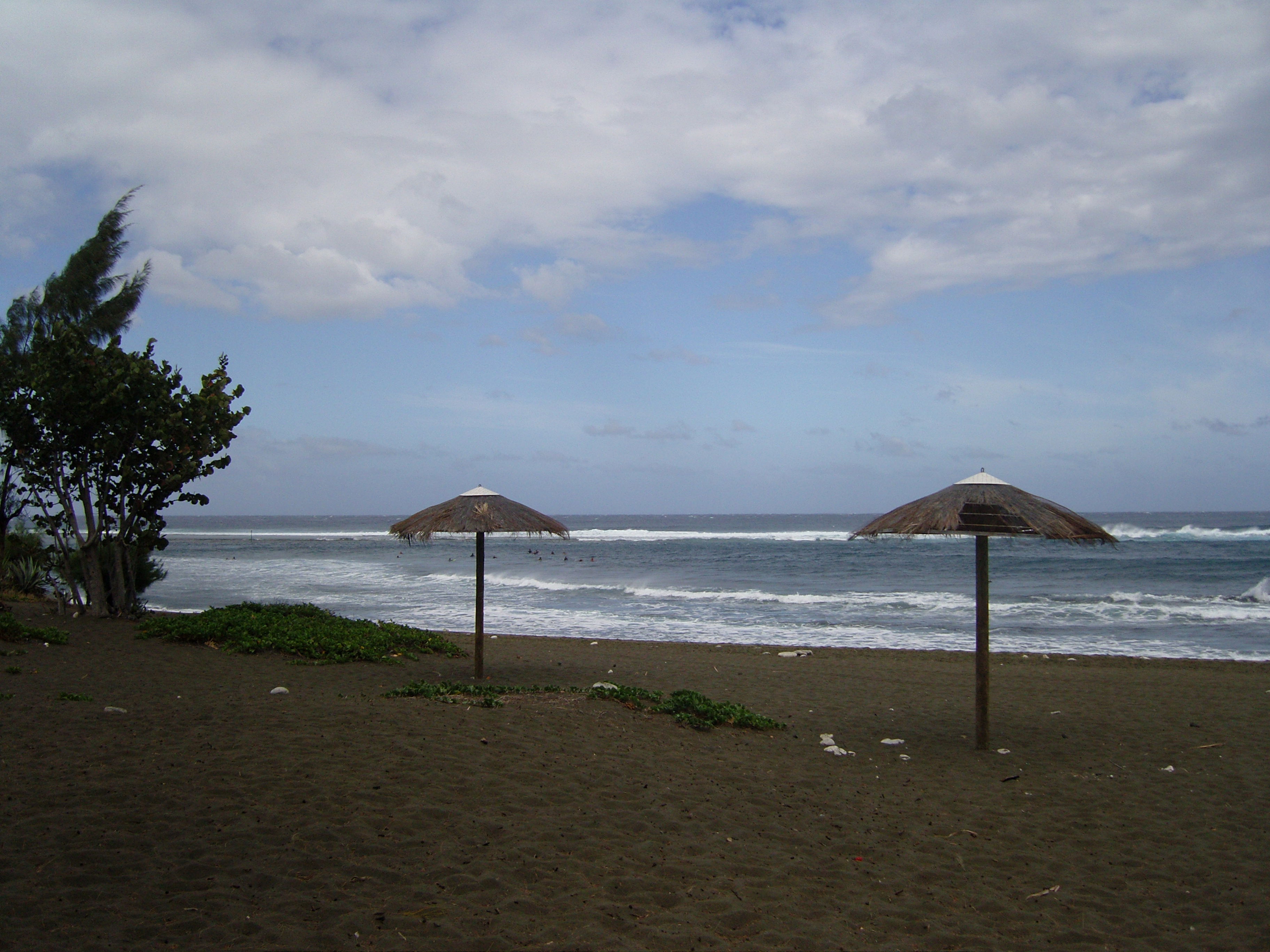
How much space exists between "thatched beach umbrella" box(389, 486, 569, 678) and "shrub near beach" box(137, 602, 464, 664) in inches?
69.7

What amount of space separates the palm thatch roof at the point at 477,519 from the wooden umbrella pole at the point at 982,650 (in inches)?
189

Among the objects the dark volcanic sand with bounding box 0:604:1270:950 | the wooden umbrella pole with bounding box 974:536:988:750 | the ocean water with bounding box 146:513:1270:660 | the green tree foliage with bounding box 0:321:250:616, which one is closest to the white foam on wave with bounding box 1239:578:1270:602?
the ocean water with bounding box 146:513:1270:660

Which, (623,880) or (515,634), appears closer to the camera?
(623,880)

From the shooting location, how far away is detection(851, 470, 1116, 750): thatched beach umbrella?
696 centimetres

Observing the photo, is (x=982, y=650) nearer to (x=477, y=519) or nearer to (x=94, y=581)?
(x=477, y=519)

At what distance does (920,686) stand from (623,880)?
7.52 m

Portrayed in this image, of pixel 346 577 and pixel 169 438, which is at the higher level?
pixel 169 438

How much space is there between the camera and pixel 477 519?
9641 millimetres

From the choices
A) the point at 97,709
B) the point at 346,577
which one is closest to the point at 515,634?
the point at 97,709

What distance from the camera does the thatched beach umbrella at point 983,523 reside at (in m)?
6.96

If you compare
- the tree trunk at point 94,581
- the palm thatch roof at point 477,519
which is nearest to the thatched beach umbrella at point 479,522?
the palm thatch roof at point 477,519

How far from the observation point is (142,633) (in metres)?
11.6

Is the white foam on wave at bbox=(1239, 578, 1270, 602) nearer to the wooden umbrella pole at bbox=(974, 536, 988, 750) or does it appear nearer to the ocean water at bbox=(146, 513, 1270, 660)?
the ocean water at bbox=(146, 513, 1270, 660)

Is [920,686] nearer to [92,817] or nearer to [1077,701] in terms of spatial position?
[1077,701]
